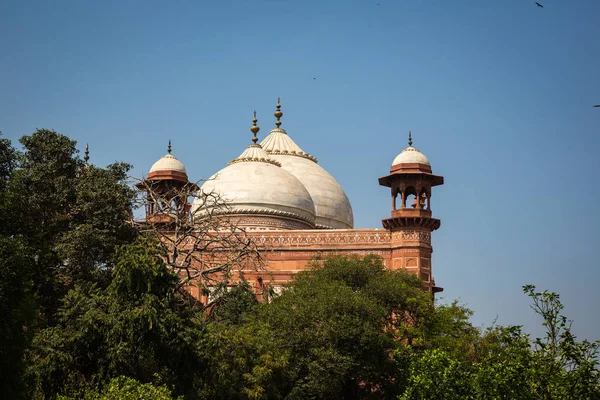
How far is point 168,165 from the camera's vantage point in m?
32.6

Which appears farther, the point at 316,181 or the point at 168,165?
the point at 316,181

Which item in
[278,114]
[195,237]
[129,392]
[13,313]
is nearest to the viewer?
[129,392]

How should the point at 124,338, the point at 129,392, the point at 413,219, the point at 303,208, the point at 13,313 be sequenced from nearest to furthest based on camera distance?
the point at 129,392
the point at 13,313
the point at 124,338
the point at 413,219
the point at 303,208

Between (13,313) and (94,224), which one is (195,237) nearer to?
(94,224)

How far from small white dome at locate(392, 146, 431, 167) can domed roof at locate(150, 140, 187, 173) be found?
6.83 metres

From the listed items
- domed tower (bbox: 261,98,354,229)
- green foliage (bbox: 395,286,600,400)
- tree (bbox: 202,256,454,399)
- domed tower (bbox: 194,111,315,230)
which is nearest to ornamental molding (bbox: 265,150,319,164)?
domed tower (bbox: 261,98,354,229)

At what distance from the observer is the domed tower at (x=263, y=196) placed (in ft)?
103

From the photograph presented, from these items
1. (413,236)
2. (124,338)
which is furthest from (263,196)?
(124,338)

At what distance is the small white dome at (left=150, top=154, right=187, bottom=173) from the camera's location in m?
32.5

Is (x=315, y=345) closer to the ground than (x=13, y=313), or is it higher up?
higher up

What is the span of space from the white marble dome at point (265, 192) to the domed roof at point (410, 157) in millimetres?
3514

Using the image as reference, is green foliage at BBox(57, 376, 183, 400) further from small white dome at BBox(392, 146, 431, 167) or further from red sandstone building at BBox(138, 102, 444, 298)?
small white dome at BBox(392, 146, 431, 167)

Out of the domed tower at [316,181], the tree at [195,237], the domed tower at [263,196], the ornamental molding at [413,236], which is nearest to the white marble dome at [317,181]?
the domed tower at [316,181]

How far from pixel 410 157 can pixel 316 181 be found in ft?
20.4
